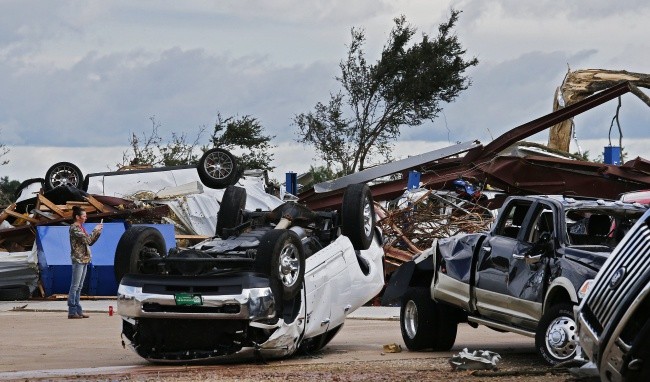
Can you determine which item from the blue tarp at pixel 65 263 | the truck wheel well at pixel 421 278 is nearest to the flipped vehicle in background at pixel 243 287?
the truck wheel well at pixel 421 278

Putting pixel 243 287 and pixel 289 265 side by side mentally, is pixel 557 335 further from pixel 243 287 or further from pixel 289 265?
pixel 243 287

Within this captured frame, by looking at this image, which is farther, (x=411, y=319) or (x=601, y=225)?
(x=411, y=319)

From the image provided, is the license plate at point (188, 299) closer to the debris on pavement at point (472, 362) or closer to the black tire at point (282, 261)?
the black tire at point (282, 261)

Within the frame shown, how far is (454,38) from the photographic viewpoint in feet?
155

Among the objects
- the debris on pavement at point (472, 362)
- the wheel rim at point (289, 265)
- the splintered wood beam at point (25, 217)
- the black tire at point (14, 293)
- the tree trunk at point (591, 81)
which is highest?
the tree trunk at point (591, 81)

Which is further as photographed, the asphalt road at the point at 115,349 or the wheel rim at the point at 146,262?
the wheel rim at the point at 146,262

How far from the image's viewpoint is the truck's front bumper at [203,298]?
12.6 meters

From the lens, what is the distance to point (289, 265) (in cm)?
1305

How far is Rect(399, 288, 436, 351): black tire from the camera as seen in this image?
14883 mm

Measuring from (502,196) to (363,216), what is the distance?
43.7 feet

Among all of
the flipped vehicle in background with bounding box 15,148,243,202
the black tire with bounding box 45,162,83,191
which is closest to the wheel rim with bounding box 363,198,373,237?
the flipped vehicle in background with bounding box 15,148,243,202

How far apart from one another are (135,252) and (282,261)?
164cm

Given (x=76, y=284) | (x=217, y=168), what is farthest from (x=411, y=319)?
(x=217, y=168)

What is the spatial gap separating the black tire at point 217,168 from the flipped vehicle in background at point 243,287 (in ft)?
45.0
